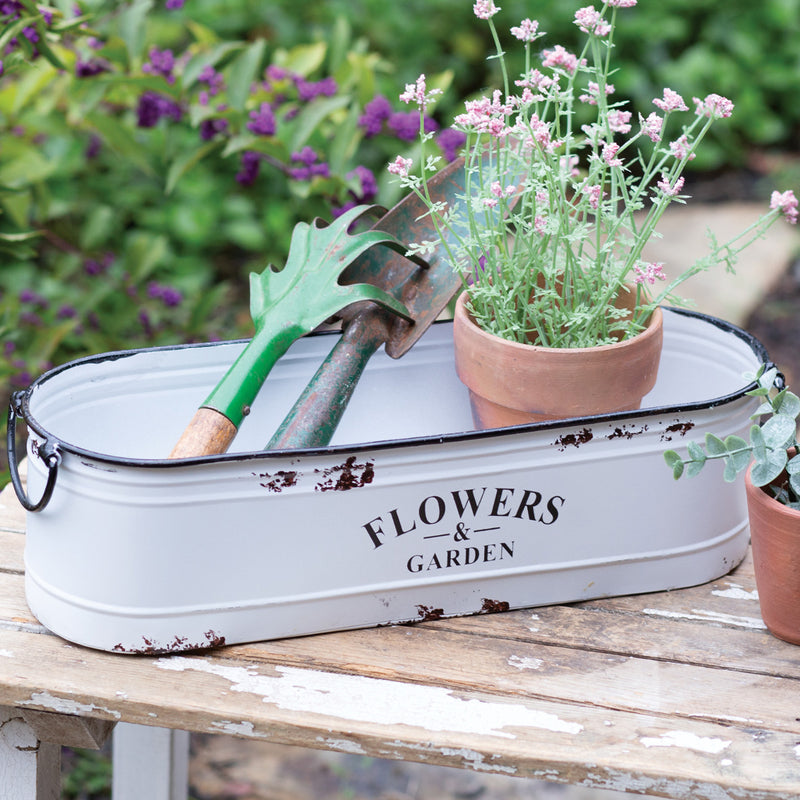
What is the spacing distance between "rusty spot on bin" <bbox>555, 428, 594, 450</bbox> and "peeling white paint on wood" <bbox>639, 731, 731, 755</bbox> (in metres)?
0.28

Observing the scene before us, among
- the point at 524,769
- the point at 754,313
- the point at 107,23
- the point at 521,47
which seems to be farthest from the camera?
the point at 521,47

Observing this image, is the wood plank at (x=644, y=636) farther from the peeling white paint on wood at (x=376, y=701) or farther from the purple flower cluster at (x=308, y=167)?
the purple flower cluster at (x=308, y=167)

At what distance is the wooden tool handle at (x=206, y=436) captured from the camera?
963 mm

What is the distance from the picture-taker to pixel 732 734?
0.92m

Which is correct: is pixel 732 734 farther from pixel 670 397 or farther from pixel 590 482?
pixel 670 397

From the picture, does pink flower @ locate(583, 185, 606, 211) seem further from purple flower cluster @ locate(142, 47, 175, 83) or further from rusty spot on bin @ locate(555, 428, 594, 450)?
purple flower cluster @ locate(142, 47, 175, 83)

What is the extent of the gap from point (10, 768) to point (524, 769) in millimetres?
526

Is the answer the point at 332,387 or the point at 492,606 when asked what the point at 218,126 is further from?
the point at 492,606

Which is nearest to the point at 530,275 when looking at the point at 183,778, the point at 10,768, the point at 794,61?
the point at 10,768

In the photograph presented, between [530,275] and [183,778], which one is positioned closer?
[530,275]

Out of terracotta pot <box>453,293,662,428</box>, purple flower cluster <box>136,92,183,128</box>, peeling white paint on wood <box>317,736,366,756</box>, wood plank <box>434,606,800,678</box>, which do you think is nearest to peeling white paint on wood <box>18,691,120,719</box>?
peeling white paint on wood <box>317,736,366,756</box>

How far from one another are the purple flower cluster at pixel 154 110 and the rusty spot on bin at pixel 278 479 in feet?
2.93

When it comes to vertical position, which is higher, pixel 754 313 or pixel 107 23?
pixel 107 23

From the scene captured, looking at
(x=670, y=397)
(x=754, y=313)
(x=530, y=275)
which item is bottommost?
(x=754, y=313)
